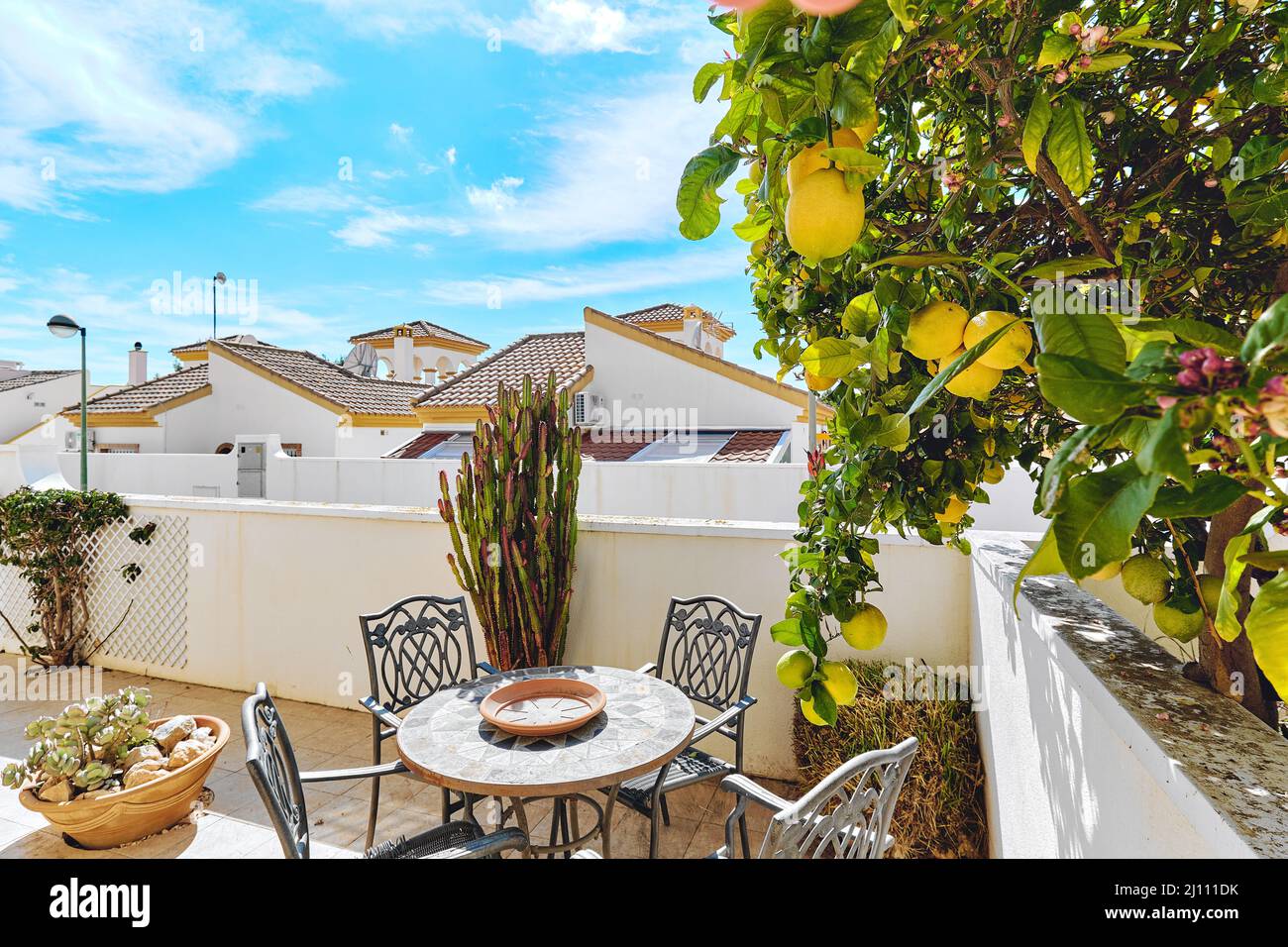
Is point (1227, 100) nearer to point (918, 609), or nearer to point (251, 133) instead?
point (918, 609)

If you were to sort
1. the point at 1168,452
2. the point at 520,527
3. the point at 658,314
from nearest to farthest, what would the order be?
the point at 1168,452
the point at 520,527
the point at 658,314

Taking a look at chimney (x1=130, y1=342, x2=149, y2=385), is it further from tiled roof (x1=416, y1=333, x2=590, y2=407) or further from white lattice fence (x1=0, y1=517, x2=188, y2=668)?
white lattice fence (x1=0, y1=517, x2=188, y2=668)

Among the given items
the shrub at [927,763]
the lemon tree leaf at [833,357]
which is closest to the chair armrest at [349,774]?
the shrub at [927,763]

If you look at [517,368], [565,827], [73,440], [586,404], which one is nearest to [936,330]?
[565,827]

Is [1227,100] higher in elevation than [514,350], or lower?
lower

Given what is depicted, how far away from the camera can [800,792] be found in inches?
133

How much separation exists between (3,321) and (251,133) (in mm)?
3283

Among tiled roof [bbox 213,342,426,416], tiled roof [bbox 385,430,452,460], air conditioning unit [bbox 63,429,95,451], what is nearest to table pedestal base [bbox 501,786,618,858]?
tiled roof [bbox 385,430,452,460]

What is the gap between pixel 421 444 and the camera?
34.9 ft

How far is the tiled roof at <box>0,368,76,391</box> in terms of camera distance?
18.4 meters

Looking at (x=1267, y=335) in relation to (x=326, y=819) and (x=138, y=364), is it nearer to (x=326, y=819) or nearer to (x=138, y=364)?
(x=326, y=819)

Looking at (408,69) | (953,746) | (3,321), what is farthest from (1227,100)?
(3,321)

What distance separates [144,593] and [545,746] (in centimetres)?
511

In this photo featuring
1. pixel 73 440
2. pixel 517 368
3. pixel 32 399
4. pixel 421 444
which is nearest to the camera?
pixel 421 444
